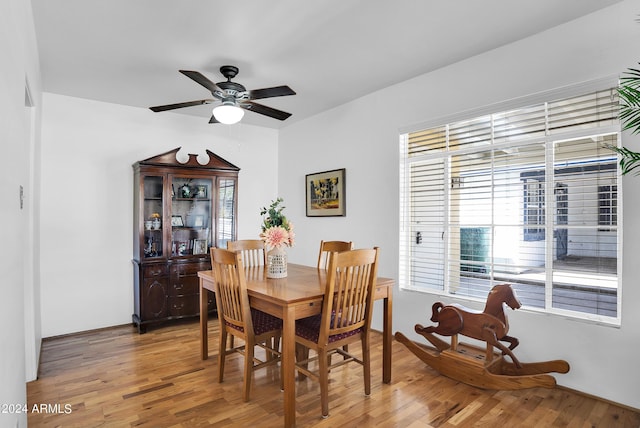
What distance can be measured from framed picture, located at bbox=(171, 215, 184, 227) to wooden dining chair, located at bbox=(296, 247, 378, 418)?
7.76 feet

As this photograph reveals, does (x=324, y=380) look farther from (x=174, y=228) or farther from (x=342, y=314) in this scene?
(x=174, y=228)

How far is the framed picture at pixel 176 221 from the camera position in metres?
4.17

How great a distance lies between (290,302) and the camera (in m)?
2.04

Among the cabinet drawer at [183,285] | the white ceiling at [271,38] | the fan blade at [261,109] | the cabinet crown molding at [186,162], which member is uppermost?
the white ceiling at [271,38]

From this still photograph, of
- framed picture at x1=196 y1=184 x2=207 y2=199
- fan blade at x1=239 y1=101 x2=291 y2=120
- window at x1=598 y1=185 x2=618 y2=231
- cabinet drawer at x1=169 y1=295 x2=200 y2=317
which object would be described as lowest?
cabinet drawer at x1=169 y1=295 x2=200 y2=317

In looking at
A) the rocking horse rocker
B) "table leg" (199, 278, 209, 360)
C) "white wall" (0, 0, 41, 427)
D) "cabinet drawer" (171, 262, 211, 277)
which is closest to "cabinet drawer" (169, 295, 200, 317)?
"cabinet drawer" (171, 262, 211, 277)

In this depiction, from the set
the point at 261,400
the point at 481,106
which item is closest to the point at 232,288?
the point at 261,400

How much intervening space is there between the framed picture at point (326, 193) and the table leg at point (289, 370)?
230 centimetres

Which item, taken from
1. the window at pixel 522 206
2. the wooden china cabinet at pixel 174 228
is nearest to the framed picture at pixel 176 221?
the wooden china cabinet at pixel 174 228

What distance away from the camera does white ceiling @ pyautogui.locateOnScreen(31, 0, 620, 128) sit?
7.43 feet

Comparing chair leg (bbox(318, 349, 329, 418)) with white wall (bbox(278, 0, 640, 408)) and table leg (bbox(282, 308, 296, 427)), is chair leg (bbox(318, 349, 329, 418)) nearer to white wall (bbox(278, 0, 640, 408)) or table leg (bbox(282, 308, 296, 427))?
table leg (bbox(282, 308, 296, 427))

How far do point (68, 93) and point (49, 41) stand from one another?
1237 millimetres

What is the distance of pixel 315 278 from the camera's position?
2.73 metres

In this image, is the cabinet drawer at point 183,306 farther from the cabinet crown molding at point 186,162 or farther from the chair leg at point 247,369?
the chair leg at point 247,369
